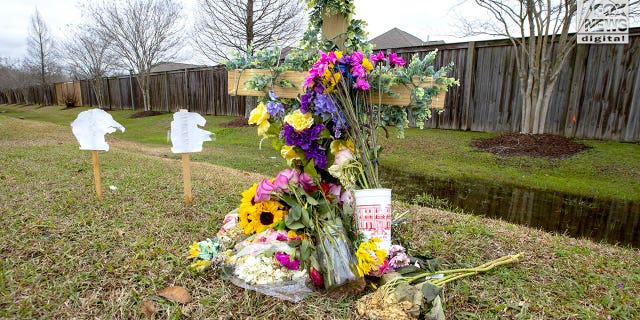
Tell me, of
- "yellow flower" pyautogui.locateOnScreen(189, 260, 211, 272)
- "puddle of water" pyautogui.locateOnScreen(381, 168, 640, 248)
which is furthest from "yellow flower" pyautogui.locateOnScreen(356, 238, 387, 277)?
"puddle of water" pyautogui.locateOnScreen(381, 168, 640, 248)

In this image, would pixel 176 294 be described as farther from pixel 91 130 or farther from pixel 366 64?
pixel 91 130

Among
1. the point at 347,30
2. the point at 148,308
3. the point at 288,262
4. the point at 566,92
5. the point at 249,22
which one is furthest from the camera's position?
the point at 249,22

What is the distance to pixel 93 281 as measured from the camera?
1.78m

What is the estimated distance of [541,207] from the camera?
4.14 meters

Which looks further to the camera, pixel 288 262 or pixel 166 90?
pixel 166 90

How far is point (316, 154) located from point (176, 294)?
1066mm

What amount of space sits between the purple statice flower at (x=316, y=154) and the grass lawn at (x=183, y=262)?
0.81m

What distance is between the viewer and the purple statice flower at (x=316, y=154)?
2.19 m

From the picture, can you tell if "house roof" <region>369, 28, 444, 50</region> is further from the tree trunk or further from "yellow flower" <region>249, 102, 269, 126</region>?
"yellow flower" <region>249, 102, 269, 126</region>

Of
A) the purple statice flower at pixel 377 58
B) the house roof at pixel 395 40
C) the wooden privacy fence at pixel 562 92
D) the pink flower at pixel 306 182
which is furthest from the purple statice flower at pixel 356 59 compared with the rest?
the house roof at pixel 395 40

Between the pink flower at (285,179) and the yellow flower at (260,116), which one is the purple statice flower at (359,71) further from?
the pink flower at (285,179)

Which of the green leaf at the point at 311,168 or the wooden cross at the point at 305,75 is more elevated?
the wooden cross at the point at 305,75

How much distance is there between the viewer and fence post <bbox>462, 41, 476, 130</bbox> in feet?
27.6

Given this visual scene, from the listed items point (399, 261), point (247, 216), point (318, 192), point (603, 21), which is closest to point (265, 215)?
point (247, 216)
